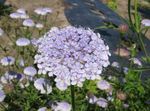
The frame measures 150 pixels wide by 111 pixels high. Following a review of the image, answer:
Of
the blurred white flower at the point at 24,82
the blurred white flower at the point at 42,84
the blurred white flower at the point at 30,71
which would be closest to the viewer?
the blurred white flower at the point at 42,84

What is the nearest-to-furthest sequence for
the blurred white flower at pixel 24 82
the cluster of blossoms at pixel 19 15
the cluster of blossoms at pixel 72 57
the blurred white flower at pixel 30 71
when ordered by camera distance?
the cluster of blossoms at pixel 72 57
the blurred white flower at pixel 30 71
the blurred white flower at pixel 24 82
the cluster of blossoms at pixel 19 15

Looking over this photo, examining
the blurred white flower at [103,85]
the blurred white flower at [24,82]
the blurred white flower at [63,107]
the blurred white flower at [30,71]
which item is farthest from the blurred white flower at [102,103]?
the blurred white flower at [24,82]

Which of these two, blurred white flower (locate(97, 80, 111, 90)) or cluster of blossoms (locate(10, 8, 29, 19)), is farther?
cluster of blossoms (locate(10, 8, 29, 19))

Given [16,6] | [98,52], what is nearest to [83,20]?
[16,6]

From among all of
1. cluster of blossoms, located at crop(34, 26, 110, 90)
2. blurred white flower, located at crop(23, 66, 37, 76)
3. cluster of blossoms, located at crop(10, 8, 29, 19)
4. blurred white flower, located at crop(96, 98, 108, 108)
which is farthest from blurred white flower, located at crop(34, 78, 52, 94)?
cluster of blossoms, located at crop(34, 26, 110, 90)

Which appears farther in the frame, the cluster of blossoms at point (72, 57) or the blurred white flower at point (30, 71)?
the blurred white flower at point (30, 71)

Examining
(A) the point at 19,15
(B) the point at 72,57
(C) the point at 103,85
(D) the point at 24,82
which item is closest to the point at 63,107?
(C) the point at 103,85

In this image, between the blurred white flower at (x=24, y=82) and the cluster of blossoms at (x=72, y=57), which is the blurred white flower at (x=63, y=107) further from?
the cluster of blossoms at (x=72, y=57)

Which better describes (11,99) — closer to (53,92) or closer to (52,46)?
(53,92)

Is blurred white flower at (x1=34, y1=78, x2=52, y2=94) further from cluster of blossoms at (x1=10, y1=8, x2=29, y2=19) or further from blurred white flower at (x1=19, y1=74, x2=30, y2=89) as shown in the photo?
cluster of blossoms at (x1=10, y1=8, x2=29, y2=19)
